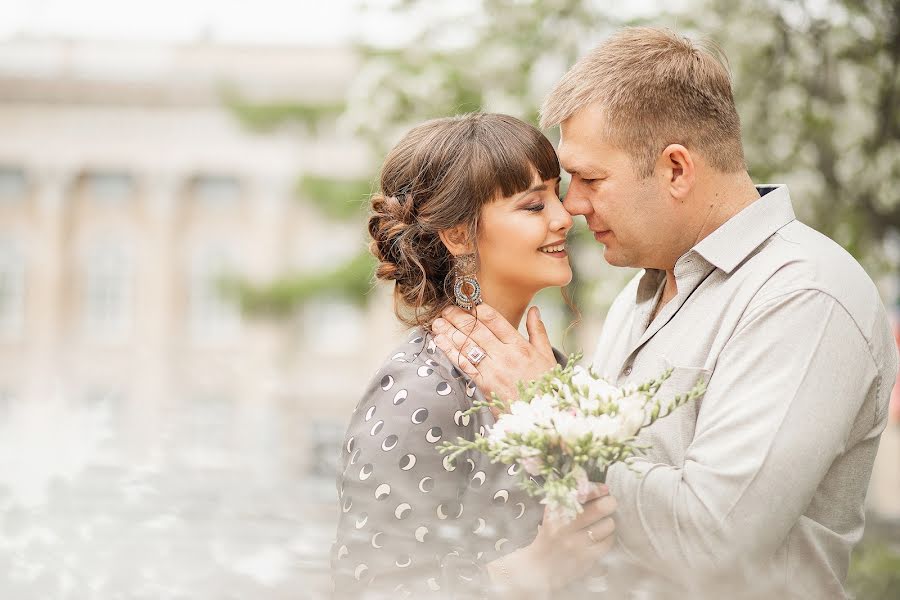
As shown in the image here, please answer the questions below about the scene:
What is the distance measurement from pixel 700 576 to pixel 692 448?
12.0 inches

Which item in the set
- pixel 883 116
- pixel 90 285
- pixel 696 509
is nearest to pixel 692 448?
pixel 696 509

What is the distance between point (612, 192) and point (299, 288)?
1271cm

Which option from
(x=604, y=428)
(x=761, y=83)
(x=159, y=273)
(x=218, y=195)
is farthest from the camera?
(x=218, y=195)

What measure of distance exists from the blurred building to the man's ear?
2639 centimetres

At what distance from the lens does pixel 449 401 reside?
2775mm

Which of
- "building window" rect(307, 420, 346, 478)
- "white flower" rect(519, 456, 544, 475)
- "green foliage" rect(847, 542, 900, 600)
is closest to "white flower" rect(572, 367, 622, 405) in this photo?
"white flower" rect(519, 456, 544, 475)

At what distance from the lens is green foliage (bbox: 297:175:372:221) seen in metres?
12.6

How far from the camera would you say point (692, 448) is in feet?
8.20

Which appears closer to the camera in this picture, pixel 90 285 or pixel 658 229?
pixel 658 229

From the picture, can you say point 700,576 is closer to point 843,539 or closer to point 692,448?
point 692,448

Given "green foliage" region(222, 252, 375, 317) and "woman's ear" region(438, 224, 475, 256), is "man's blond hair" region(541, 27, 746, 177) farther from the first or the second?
"green foliage" region(222, 252, 375, 317)

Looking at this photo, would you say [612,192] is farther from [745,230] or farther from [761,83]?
[761,83]

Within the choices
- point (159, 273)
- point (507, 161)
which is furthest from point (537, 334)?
point (159, 273)

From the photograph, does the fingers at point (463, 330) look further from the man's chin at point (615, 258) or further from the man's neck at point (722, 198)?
the man's neck at point (722, 198)
